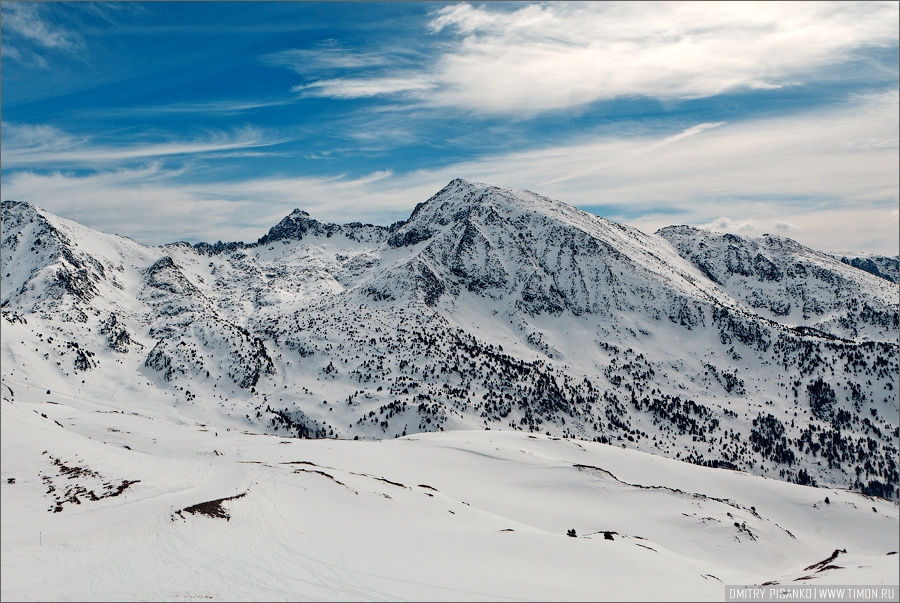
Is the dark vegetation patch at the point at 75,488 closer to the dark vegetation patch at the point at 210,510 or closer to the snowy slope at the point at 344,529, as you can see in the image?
the snowy slope at the point at 344,529

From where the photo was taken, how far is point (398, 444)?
93.6 metres

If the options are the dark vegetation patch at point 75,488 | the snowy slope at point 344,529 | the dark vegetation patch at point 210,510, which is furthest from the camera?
the dark vegetation patch at point 75,488

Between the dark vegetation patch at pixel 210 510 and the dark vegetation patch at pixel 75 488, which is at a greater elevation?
the dark vegetation patch at pixel 75 488

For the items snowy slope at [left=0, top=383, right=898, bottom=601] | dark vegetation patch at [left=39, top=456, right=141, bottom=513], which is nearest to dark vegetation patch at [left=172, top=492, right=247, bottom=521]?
snowy slope at [left=0, top=383, right=898, bottom=601]

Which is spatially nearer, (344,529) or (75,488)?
(75,488)

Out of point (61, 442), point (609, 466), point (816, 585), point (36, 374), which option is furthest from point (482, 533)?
point (36, 374)

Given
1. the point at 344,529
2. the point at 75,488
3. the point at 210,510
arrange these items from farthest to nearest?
the point at 344,529
the point at 75,488
the point at 210,510

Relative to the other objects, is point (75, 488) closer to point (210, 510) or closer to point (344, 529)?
point (210, 510)

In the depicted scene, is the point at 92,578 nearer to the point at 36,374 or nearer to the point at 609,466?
the point at 609,466

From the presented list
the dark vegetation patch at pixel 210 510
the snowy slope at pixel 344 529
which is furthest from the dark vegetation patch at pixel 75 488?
the dark vegetation patch at pixel 210 510

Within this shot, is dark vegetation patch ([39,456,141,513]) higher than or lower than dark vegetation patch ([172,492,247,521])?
higher

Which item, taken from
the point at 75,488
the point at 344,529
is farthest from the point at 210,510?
the point at 75,488

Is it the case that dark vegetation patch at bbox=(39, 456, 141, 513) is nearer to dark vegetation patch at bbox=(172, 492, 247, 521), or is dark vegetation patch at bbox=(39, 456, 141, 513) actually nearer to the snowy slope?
the snowy slope

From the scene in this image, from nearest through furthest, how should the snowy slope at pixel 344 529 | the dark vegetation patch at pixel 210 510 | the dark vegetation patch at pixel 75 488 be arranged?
the snowy slope at pixel 344 529
the dark vegetation patch at pixel 210 510
the dark vegetation patch at pixel 75 488
